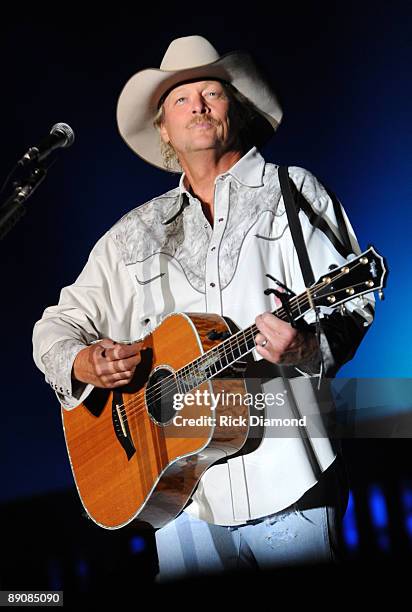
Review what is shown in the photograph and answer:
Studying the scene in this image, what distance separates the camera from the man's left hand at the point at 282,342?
71.1 inches

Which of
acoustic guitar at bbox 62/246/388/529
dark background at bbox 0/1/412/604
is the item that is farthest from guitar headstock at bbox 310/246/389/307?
dark background at bbox 0/1/412/604

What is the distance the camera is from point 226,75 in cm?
233

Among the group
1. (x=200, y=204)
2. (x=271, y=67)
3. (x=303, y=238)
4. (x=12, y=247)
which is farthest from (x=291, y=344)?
(x=12, y=247)

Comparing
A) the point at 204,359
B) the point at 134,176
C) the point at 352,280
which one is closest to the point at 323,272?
the point at 352,280

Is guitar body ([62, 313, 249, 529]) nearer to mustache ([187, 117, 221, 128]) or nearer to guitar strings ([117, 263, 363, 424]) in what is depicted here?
guitar strings ([117, 263, 363, 424])

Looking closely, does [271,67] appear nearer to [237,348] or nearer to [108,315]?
[108,315]

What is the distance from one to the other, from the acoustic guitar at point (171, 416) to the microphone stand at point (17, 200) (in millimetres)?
441

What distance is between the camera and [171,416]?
2.06m

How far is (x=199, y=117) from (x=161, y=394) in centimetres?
72

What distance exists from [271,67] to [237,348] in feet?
3.67

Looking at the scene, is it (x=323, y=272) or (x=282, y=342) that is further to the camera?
(x=323, y=272)

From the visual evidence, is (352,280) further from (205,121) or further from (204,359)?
(205,121)

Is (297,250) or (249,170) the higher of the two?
(249,170)

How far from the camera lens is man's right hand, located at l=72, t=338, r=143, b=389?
2.11m
